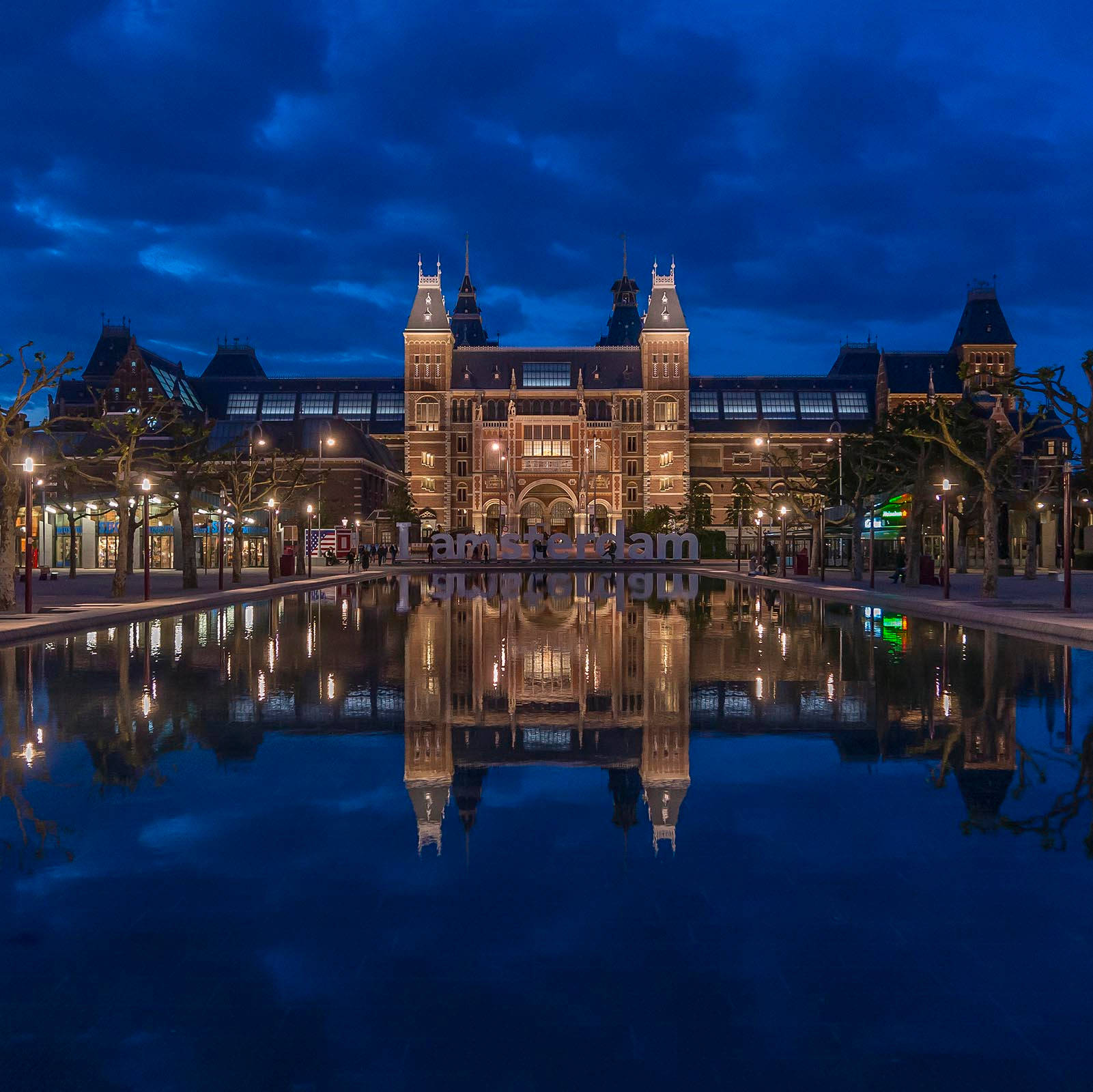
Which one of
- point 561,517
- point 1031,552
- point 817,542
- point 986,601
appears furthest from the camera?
point 561,517

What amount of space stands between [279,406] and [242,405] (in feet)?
15.1

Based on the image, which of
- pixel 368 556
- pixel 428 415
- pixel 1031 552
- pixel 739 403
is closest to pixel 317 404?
pixel 428 415

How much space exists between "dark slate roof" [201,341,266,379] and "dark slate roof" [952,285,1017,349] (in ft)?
286

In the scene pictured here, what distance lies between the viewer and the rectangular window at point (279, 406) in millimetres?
140375

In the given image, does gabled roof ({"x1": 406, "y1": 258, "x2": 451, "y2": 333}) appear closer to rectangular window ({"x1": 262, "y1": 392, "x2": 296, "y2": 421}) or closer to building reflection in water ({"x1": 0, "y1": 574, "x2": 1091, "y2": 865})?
rectangular window ({"x1": 262, "y1": 392, "x2": 296, "y2": 421})

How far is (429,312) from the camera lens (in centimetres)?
13150

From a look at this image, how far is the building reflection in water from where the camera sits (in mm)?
9227

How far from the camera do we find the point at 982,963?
5035mm

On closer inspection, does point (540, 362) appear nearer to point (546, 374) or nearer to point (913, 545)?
point (546, 374)

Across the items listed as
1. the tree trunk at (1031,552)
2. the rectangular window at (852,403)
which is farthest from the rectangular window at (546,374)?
the tree trunk at (1031,552)

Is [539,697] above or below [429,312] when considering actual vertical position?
below

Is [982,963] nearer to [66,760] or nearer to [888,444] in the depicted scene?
[66,760]

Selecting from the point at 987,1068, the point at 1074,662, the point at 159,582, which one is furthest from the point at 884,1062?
the point at 159,582

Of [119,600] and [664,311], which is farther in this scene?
[664,311]
